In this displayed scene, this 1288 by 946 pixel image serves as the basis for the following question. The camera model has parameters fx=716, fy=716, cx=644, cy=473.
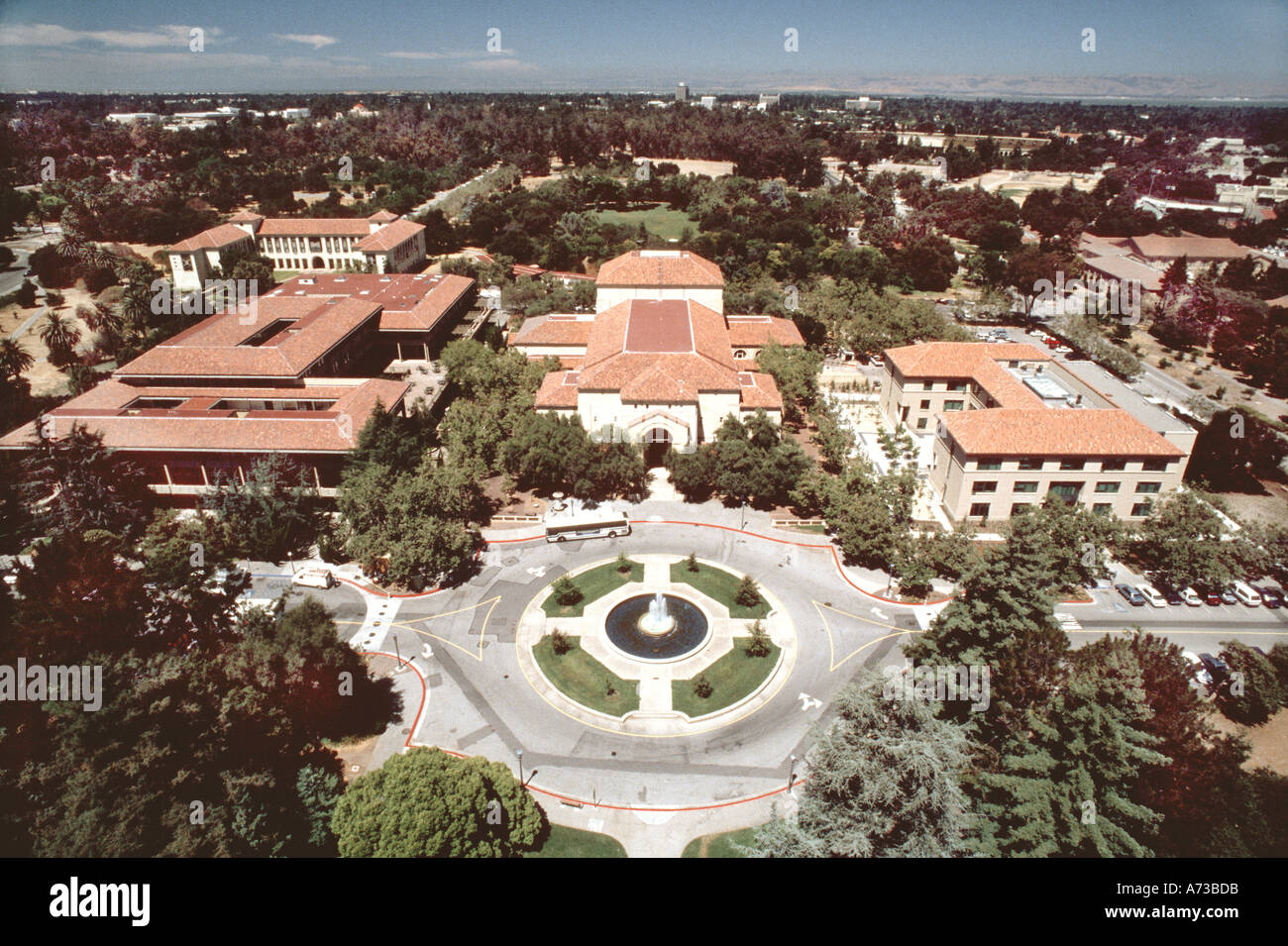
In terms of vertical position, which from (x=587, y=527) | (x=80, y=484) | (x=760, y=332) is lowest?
(x=587, y=527)

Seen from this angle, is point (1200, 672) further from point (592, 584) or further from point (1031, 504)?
point (592, 584)

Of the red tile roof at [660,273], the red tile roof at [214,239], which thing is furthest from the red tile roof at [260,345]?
the red tile roof at [214,239]

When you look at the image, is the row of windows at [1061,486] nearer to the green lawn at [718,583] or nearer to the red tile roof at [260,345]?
the green lawn at [718,583]

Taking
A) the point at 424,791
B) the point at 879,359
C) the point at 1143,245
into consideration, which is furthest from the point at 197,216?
the point at 1143,245

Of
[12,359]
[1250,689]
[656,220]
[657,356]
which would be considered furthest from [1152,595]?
[656,220]

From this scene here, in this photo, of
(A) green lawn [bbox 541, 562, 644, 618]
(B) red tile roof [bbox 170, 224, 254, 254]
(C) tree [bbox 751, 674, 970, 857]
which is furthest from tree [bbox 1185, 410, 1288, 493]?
(B) red tile roof [bbox 170, 224, 254, 254]

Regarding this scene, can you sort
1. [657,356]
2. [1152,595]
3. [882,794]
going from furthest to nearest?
[657,356]
[1152,595]
[882,794]
